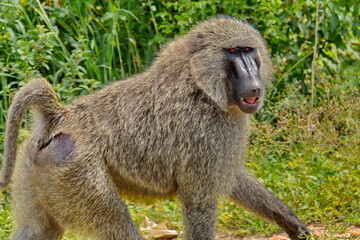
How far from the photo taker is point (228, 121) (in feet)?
14.7

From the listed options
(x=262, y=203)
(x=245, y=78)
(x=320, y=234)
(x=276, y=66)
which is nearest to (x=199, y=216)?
Answer: (x=262, y=203)

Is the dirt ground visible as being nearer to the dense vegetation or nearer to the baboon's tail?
the dense vegetation

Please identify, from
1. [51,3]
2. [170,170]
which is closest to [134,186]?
[170,170]

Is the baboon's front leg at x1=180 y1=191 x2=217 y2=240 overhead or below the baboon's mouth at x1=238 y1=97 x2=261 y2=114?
below

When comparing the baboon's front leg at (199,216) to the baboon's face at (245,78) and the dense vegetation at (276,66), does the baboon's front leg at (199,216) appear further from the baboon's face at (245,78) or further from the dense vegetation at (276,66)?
the dense vegetation at (276,66)

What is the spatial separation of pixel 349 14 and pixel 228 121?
140 inches

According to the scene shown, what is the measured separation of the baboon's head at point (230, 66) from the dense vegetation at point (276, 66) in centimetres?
134

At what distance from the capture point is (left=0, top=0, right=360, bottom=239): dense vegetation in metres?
5.62

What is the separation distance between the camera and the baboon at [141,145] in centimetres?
421

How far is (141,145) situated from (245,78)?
741 millimetres

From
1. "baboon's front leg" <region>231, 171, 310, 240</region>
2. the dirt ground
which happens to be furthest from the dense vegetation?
"baboon's front leg" <region>231, 171, 310, 240</region>

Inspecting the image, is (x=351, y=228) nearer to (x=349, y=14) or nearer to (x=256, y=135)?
(x=256, y=135)

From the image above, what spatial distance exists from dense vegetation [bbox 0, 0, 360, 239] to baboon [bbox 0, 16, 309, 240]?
1.04 m

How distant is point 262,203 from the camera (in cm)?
488
